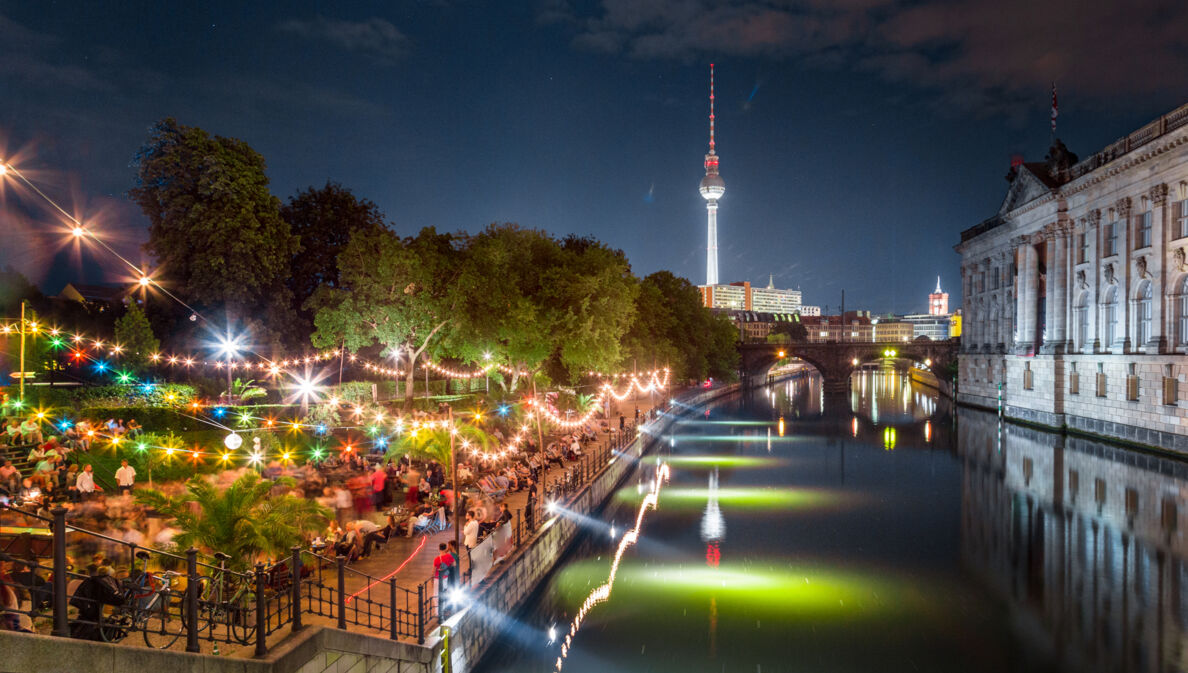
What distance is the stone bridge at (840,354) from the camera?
90062 millimetres

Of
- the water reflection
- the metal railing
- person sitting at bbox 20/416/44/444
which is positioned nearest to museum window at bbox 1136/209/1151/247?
the water reflection

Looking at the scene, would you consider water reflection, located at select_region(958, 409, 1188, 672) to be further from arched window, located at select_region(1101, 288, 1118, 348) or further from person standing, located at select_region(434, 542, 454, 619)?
person standing, located at select_region(434, 542, 454, 619)

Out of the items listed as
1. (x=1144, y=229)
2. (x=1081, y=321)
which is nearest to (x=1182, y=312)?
(x=1144, y=229)

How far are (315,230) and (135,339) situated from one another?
1388 cm

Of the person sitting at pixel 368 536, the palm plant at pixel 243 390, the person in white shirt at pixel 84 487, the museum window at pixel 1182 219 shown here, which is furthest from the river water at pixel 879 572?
the palm plant at pixel 243 390

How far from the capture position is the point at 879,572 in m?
22.5

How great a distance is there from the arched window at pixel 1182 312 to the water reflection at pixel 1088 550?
6600 millimetres

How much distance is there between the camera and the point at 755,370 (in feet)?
334

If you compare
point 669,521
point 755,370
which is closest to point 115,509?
point 669,521

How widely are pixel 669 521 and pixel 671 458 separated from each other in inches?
622

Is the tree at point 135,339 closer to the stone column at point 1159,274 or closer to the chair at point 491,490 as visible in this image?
the chair at point 491,490

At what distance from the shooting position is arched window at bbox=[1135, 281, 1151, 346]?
40188 millimetres

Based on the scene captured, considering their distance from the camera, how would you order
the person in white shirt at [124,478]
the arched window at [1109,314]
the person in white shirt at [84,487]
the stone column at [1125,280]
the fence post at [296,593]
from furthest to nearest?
the arched window at [1109,314] → the stone column at [1125,280] → the person in white shirt at [124,478] → the person in white shirt at [84,487] → the fence post at [296,593]

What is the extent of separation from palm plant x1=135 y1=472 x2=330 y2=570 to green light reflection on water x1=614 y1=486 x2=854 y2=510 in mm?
20314
